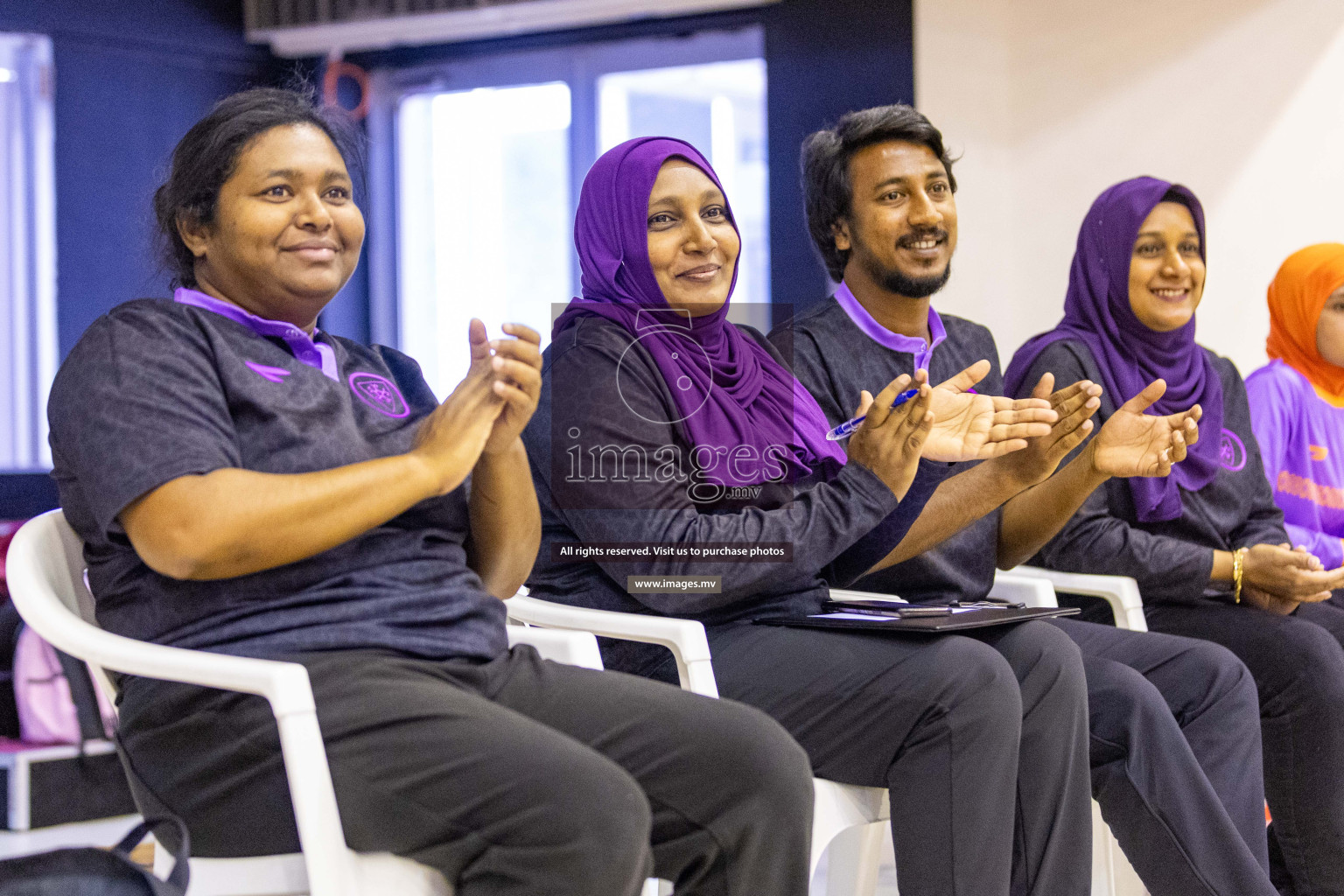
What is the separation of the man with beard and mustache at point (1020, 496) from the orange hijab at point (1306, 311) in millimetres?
889

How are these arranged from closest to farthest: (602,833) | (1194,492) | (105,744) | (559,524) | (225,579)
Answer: (602,833) < (225,579) < (559,524) < (1194,492) < (105,744)

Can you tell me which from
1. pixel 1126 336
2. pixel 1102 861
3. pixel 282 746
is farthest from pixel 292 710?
pixel 1126 336

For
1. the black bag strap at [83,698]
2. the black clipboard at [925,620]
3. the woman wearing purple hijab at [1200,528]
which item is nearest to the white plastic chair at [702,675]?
the black clipboard at [925,620]

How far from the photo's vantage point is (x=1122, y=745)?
176 cm

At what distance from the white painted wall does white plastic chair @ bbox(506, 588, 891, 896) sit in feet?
7.40

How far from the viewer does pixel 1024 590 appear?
7.07 feet

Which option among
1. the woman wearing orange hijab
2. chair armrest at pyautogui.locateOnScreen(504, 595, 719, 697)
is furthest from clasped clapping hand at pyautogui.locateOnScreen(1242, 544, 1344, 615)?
chair armrest at pyautogui.locateOnScreen(504, 595, 719, 697)

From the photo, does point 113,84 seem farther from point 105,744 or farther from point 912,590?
point 912,590

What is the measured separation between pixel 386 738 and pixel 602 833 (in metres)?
0.21

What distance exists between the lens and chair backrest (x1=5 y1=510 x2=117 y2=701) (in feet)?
4.10

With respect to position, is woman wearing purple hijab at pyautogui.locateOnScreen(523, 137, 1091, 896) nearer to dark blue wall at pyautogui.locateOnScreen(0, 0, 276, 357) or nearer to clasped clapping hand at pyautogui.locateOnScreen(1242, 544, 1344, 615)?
clasped clapping hand at pyautogui.locateOnScreen(1242, 544, 1344, 615)

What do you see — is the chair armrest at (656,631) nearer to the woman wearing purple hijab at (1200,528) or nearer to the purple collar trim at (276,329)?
the purple collar trim at (276,329)

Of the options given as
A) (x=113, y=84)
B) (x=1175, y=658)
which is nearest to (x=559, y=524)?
(x=1175, y=658)

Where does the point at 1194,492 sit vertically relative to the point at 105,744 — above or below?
above
